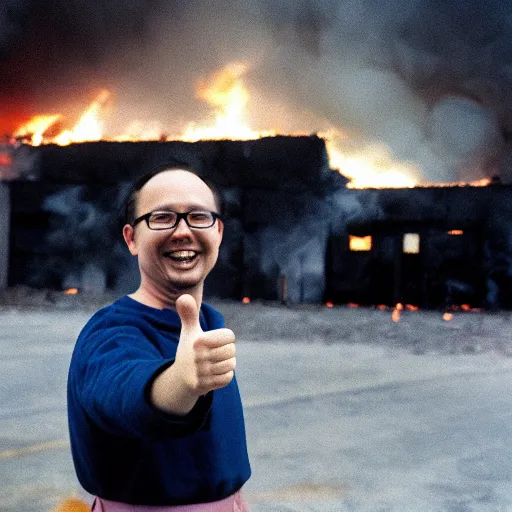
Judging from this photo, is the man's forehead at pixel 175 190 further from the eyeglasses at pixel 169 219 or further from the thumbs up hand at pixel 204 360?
the thumbs up hand at pixel 204 360

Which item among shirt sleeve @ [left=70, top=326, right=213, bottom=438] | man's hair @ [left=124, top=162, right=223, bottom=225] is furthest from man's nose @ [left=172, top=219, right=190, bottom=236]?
shirt sleeve @ [left=70, top=326, right=213, bottom=438]

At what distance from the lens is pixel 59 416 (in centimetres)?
580

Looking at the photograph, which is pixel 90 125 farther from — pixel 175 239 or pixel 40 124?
pixel 175 239

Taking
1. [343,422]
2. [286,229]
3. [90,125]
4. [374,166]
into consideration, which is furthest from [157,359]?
[90,125]

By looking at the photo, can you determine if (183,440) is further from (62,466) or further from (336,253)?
(336,253)

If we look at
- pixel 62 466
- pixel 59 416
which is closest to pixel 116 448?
pixel 62 466

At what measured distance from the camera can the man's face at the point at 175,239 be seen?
1.45 meters

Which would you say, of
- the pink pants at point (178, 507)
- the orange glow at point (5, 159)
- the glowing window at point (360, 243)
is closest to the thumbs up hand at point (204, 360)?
the pink pants at point (178, 507)

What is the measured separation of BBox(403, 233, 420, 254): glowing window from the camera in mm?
17609

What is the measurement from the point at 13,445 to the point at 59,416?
88cm

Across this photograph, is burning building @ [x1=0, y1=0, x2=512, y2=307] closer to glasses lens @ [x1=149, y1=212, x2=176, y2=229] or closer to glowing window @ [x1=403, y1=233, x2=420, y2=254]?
glowing window @ [x1=403, y1=233, x2=420, y2=254]

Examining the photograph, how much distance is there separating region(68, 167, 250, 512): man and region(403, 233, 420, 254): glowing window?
16636 mm

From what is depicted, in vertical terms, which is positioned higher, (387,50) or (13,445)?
(387,50)

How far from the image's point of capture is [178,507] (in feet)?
4.66
